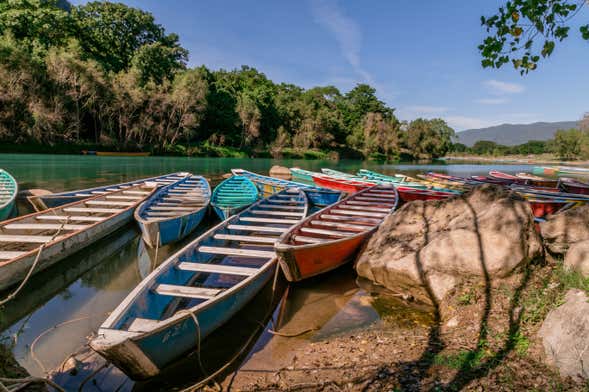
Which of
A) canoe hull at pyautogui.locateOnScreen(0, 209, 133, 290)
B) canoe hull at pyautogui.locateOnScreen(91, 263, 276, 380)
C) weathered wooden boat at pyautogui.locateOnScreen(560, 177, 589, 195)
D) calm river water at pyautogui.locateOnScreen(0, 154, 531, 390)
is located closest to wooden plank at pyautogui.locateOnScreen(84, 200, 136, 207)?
canoe hull at pyautogui.locateOnScreen(0, 209, 133, 290)

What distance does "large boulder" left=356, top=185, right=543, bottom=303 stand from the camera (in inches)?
177

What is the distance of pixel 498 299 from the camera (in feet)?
13.3

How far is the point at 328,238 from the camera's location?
691cm

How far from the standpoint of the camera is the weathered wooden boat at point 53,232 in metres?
5.08

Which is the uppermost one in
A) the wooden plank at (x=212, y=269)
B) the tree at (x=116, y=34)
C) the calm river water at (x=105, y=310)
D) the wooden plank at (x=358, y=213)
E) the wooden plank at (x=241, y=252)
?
the tree at (x=116, y=34)

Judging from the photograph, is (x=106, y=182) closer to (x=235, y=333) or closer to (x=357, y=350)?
(x=235, y=333)

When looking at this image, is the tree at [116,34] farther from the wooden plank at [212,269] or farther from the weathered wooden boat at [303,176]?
the wooden plank at [212,269]

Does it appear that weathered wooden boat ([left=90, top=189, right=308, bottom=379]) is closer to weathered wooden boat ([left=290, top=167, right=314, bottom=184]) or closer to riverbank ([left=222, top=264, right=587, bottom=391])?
riverbank ([left=222, top=264, right=587, bottom=391])

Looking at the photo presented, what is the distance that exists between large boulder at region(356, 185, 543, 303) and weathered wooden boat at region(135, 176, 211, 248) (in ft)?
14.2

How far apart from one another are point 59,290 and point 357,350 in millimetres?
5248

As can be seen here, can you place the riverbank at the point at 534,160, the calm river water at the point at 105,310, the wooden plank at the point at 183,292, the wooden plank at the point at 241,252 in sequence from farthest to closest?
1. the riverbank at the point at 534,160
2. the wooden plank at the point at 241,252
3. the wooden plank at the point at 183,292
4. the calm river water at the point at 105,310

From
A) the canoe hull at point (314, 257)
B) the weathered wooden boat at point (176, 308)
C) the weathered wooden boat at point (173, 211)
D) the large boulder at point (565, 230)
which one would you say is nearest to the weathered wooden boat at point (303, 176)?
the weathered wooden boat at point (173, 211)

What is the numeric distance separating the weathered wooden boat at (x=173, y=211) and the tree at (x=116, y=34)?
44657mm

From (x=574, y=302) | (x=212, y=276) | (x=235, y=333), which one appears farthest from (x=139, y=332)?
(x=574, y=302)
